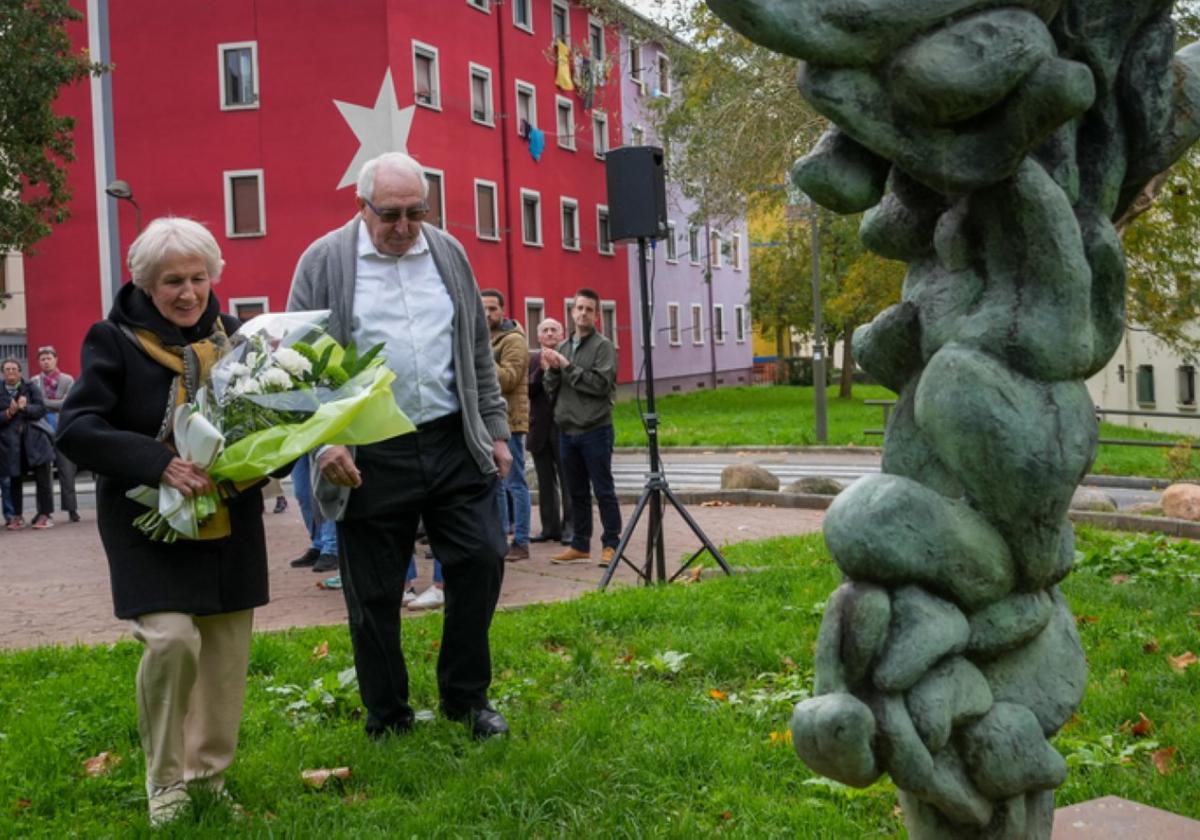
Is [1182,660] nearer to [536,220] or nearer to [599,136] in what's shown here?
[536,220]

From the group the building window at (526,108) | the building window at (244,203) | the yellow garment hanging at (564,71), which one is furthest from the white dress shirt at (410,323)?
the yellow garment hanging at (564,71)

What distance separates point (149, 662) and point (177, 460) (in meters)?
0.64

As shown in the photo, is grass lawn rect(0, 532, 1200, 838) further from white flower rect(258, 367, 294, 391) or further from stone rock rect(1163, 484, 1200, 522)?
stone rock rect(1163, 484, 1200, 522)

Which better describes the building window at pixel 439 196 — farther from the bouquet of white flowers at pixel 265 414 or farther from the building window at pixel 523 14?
the bouquet of white flowers at pixel 265 414

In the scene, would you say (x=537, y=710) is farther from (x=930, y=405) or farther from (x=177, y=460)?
(x=930, y=405)

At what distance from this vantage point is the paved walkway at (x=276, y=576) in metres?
7.96

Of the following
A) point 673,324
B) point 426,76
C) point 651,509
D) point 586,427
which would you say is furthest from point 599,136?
point 651,509

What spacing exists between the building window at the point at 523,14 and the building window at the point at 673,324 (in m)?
13.9

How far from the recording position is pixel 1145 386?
32219mm

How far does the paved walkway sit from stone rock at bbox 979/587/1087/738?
561 centimetres

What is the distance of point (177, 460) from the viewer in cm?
395

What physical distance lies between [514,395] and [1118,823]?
7256 millimetres

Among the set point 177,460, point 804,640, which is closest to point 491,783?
point 177,460

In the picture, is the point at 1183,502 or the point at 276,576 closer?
the point at 276,576
